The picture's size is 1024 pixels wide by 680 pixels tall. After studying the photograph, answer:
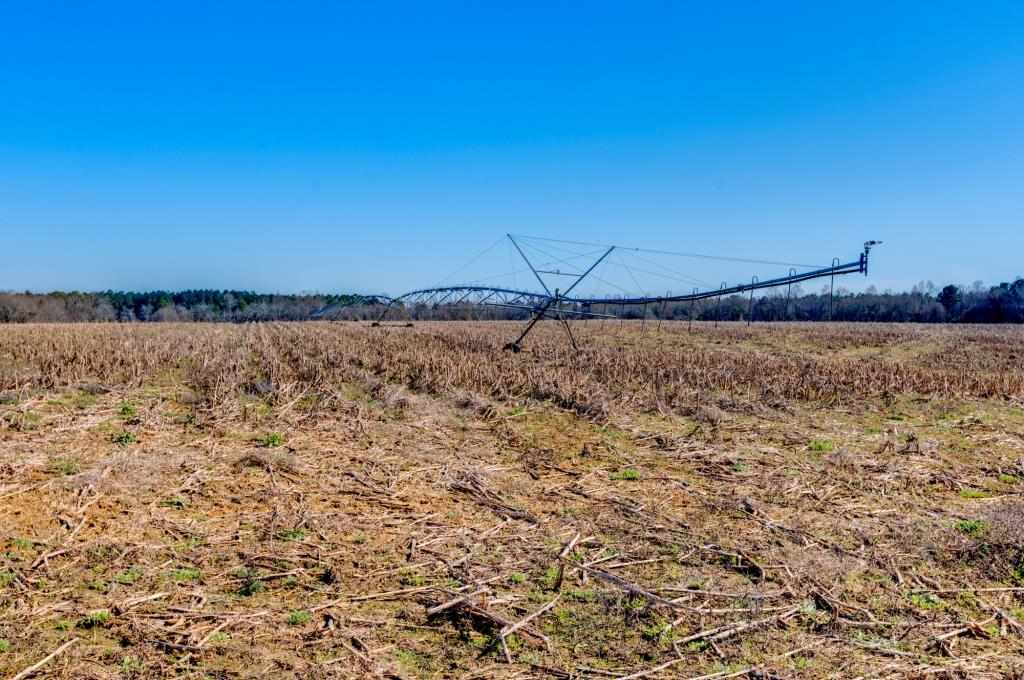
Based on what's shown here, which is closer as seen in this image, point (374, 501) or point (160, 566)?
point (160, 566)

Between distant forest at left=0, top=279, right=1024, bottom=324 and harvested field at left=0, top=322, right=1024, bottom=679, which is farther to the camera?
distant forest at left=0, top=279, right=1024, bottom=324

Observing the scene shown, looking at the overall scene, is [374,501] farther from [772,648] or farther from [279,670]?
[772,648]

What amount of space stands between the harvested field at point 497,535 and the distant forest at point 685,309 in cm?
7614

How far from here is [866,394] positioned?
18562 millimetres

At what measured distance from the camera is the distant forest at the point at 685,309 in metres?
93.9

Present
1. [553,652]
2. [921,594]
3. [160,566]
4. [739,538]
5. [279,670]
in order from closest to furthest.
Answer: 1. [279,670]
2. [553,652]
3. [921,594]
4. [160,566]
5. [739,538]

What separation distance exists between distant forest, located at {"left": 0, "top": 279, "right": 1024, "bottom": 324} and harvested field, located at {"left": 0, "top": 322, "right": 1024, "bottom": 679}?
7614 centimetres

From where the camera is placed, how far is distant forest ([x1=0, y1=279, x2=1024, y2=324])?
9394 centimetres

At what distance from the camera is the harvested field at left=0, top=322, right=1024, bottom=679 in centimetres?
544

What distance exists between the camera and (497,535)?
7984 mm

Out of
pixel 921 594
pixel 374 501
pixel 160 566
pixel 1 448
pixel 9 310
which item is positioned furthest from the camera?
pixel 9 310

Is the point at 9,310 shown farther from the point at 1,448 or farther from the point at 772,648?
the point at 772,648

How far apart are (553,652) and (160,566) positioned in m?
4.35

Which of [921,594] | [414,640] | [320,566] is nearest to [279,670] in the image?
[414,640]
